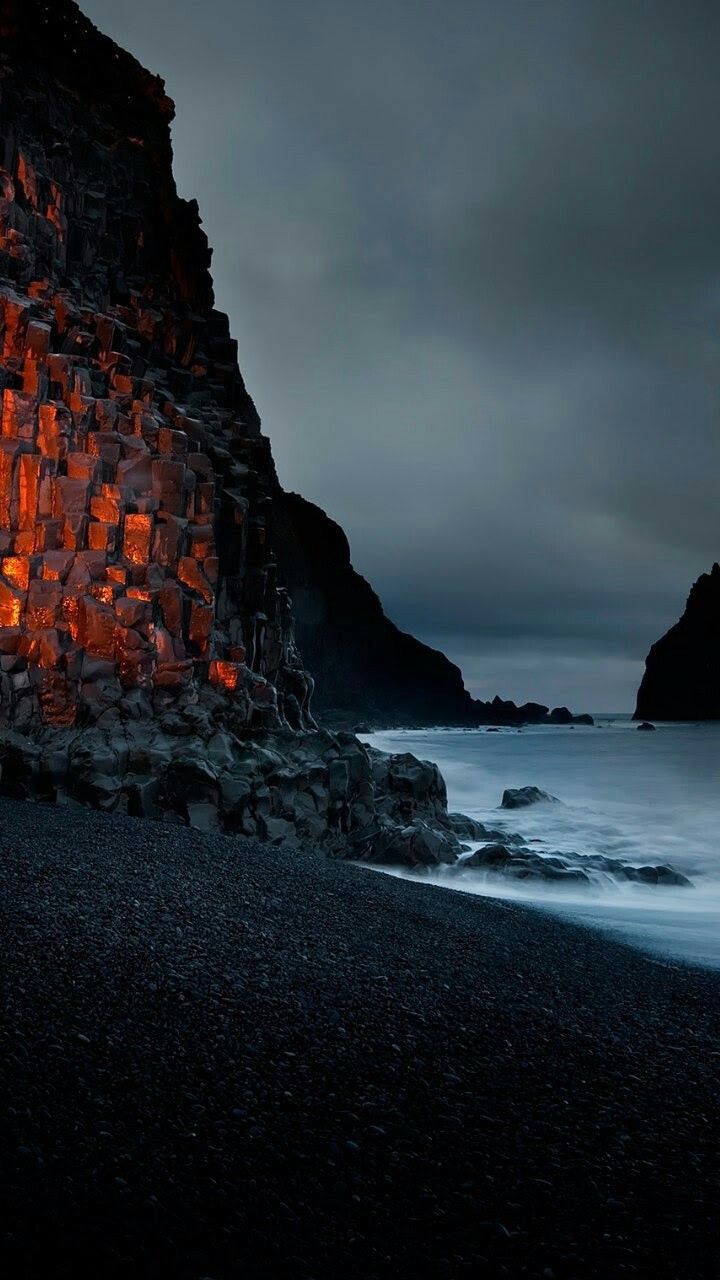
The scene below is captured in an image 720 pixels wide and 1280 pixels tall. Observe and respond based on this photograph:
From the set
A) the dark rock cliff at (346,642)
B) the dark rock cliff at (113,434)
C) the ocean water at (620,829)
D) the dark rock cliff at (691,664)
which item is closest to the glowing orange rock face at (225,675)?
the dark rock cliff at (113,434)

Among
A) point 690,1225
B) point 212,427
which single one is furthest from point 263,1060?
point 212,427

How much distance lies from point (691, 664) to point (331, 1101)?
155625 mm

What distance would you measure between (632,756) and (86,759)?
41555 mm

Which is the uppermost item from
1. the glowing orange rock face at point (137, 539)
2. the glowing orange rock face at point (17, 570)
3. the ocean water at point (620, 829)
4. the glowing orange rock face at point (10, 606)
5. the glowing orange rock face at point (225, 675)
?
the glowing orange rock face at point (137, 539)

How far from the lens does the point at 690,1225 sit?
7.78ft

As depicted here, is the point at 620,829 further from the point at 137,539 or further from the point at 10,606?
the point at 10,606

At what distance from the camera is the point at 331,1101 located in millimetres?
2936

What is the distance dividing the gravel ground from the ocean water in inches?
138

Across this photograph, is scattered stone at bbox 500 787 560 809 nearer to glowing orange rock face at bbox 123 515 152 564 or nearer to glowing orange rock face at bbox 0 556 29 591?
glowing orange rock face at bbox 123 515 152 564

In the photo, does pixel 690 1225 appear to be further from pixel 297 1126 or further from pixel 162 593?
pixel 162 593

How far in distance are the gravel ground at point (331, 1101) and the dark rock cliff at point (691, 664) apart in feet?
479

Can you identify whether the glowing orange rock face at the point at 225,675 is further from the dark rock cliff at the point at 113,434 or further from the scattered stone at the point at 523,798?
the scattered stone at the point at 523,798

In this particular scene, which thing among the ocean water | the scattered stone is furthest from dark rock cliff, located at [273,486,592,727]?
the scattered stone

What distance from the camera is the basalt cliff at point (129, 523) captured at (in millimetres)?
12266
